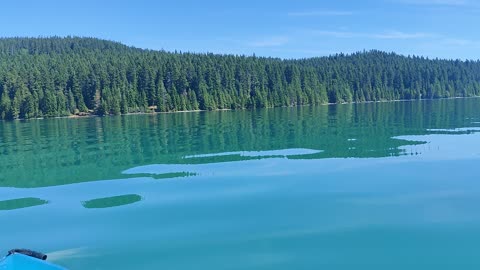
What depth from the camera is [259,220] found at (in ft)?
60.4

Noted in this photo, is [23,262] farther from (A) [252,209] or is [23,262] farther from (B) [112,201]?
(B) [112,201]

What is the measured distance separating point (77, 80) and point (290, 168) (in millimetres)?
148850

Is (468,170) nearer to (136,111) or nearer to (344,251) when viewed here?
(344,251)

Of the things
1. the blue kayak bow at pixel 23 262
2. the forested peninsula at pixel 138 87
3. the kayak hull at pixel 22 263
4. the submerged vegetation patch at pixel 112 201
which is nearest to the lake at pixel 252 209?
the submerged vegetation patch at pixel 112 201

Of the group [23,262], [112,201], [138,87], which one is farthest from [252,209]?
[138,87]

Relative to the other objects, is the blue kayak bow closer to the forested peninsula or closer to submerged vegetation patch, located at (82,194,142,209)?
submerged vegetation patch, located at (82,194,142,209)

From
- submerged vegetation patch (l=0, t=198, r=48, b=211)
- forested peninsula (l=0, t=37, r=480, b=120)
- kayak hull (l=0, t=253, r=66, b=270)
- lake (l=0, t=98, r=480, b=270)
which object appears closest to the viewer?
kayak hull (l=0, t=253, r=66, b=270)

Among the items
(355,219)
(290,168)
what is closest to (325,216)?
(355,219)

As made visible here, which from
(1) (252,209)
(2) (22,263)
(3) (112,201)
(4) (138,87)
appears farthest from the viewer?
(4) (138,87)

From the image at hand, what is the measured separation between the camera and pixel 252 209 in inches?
789

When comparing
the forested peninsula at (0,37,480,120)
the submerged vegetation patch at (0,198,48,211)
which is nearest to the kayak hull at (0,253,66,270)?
the submerged vegetation patch at (0,198,48,211)

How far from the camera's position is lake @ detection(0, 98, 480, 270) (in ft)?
48.4

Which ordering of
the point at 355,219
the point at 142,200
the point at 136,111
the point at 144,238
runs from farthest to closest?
the point at 136,111
the point at 142,200
the point at 355,219
the point at 144,238

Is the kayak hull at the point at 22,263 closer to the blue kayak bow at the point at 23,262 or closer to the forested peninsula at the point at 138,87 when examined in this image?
the blue kayak bow at the point at 23,262
